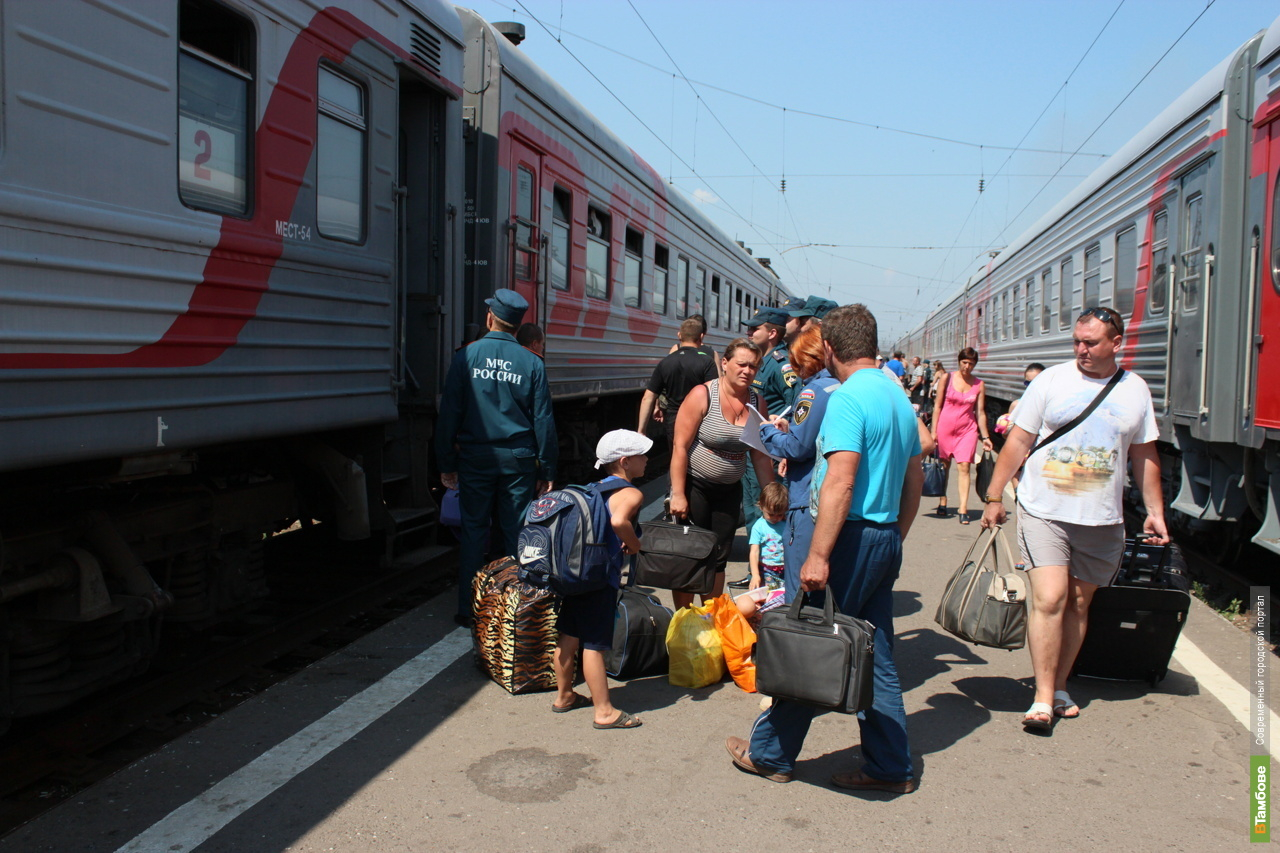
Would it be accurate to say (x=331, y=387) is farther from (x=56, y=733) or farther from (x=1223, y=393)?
(x=1223, y=393)

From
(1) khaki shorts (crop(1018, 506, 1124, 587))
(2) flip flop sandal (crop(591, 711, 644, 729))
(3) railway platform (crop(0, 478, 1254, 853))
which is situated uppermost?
(1) khaki shorts (crop(1018, 506, 1124, 587))

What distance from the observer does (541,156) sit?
25.9ft

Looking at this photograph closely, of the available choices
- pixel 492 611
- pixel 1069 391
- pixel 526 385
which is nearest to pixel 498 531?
pixel 526 385

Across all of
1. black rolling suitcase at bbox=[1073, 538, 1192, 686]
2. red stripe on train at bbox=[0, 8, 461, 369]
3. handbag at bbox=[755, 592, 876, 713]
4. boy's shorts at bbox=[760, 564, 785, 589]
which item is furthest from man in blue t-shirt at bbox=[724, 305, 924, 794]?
red stripe on train at bbox=[0, 8, 461, 369]

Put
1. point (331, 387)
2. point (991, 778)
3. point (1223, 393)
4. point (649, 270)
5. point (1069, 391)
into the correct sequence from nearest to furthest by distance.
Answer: point (991, 778) → point (1069, 391) → point (331, 387) → point (1223, 393) → point (649, 270)

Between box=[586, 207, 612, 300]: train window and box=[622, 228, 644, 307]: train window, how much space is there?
2.21 ft

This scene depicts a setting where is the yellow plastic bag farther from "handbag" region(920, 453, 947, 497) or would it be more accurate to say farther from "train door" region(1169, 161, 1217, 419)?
"handbag" region(920, 453, 947, 497)

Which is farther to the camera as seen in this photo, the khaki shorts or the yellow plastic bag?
the yellow plastic bag

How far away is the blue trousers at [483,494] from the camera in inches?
213

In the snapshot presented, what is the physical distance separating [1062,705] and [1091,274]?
7658mm

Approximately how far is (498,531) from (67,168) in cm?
381

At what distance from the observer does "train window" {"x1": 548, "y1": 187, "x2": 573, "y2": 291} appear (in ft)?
27.5

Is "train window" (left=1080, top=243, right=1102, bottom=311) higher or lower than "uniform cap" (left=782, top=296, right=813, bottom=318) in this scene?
higher

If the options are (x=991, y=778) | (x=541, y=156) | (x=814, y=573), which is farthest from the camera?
(x=541, y=156)
